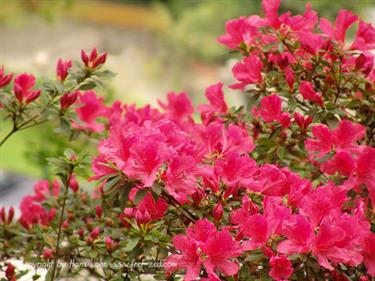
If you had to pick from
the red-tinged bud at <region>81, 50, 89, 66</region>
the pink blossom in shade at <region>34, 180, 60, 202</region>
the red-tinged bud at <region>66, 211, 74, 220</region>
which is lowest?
the red-tinged bud at <region>66, 211, 74, 220</region>

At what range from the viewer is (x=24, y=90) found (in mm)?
1174

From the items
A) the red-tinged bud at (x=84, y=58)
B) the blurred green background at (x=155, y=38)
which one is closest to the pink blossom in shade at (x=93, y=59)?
the red-tinged bud at (x=84, y=58)

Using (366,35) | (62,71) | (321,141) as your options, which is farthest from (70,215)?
(366,35)

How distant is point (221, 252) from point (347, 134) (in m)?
0.33

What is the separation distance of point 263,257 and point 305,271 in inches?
3.2

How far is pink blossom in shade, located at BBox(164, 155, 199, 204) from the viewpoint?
2.96ft

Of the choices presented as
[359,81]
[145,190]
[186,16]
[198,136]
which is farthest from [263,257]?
[186,16]

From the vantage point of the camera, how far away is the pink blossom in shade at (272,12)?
3.91ft

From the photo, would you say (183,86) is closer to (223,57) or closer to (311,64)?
(223,57)

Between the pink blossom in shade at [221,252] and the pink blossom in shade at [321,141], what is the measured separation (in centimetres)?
28

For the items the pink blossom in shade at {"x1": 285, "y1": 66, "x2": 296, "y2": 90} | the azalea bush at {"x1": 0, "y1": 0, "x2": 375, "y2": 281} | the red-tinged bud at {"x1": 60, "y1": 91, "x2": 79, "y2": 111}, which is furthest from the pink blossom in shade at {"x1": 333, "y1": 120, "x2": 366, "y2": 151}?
the red-tinged bud at {"x1": 60, "y1": 91, "x2": 79, "y2": 111}

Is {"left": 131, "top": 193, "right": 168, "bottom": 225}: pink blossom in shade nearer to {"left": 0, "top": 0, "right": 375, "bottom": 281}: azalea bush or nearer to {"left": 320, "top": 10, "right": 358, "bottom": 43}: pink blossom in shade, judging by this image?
{"left": 0, "top": 0, "right": 375, "bottom": 281}: azalea bush

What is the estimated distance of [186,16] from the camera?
8.75 meters

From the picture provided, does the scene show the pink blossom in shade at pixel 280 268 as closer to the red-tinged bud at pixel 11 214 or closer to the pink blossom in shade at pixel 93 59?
the pink blossom in shade at pixel 93 59
